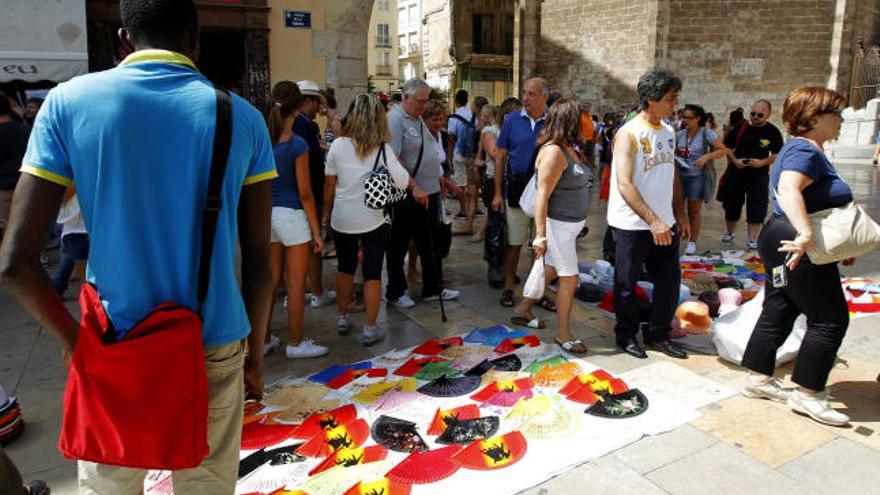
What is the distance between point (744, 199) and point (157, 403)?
7631mm

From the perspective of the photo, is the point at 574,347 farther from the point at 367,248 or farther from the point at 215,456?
the point at 215,456

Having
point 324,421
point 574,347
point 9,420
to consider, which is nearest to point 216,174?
point 324,421

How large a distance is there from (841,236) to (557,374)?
→ 1705 mm

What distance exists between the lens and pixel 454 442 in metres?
3.11

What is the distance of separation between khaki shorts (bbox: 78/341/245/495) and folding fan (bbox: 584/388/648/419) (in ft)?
7.07

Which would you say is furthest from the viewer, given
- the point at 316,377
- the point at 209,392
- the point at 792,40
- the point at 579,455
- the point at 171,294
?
the point at 792,40

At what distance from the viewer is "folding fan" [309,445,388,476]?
2914mm

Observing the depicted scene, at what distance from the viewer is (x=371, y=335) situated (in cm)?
457

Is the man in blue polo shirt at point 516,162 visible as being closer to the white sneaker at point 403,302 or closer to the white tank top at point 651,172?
the white sneaker at point 403,302

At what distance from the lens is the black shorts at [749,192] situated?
23.9 ft

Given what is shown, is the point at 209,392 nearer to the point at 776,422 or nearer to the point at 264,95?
the point at 776,422

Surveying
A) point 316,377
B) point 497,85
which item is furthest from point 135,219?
point 497,85

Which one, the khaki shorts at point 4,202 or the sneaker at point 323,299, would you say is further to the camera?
the khaki shorts at point 4,202

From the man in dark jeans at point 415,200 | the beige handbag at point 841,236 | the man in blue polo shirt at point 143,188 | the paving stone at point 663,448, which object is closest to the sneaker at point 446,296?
the man in dark jeans at point 415,200
